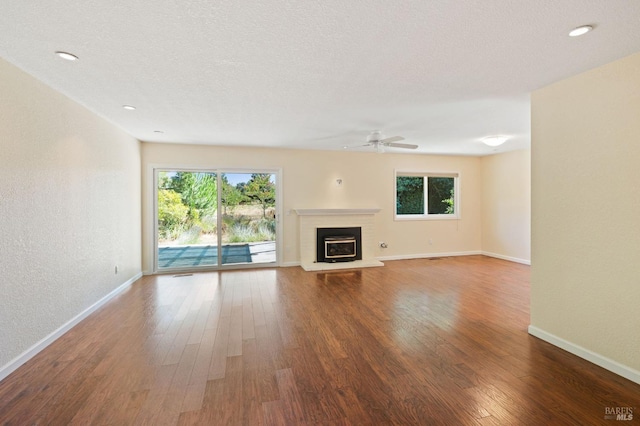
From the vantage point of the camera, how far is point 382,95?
2.93 meters

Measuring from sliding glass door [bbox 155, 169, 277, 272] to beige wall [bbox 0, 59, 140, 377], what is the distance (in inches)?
51.9

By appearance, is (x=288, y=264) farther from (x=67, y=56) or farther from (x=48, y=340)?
(x=67, y=56)

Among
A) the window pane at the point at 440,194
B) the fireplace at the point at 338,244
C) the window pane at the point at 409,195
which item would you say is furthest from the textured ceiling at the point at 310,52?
the window pane at the point at 440,194

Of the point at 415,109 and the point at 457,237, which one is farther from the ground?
the point at 415,109

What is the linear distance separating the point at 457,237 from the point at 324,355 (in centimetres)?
575

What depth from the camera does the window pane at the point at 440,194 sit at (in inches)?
273

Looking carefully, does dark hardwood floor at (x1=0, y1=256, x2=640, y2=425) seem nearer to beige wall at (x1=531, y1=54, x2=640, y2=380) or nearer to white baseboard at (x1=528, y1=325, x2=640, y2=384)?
white baseboard at (x1=528, y1=325, x2=640, y2=384)

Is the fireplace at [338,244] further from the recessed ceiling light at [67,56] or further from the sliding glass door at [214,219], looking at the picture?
the recessed ceiling light at [67,56]

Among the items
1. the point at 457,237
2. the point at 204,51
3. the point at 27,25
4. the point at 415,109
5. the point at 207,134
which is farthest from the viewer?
the point at 457,237

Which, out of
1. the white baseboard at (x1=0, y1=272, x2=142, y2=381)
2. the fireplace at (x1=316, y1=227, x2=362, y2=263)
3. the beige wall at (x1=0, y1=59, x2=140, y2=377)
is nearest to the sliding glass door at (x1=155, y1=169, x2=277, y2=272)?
the fireplace at (x1=316, y1=227, x2=362, y2=263)

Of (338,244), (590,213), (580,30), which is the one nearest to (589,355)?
(590,213)

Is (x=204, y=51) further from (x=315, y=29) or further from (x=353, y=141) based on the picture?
(x=353, y=141)

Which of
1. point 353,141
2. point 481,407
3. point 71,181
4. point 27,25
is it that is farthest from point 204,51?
point 353,141

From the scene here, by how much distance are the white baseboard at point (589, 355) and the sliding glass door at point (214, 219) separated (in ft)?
14.5
